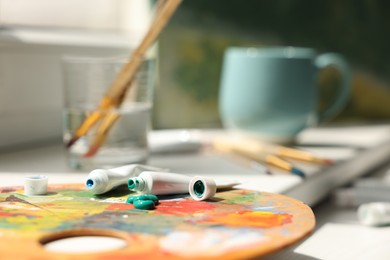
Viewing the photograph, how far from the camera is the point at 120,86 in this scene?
1.77 ft

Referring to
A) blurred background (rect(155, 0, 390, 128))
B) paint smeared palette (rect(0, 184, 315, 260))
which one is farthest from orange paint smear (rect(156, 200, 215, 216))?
blurred background (rect(155, 0, 390, 128))

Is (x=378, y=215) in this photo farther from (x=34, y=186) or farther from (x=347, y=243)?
(x=34, y=186)

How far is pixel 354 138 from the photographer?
86 centimetres

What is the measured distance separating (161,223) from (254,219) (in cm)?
5

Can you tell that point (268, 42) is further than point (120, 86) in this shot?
Yes

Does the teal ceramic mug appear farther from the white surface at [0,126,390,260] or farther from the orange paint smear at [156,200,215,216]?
the orange paint smear at [156,200,215,216]

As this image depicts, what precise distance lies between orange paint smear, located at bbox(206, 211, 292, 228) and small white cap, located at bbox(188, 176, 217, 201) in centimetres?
4

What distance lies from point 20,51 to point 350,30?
59 centimetres

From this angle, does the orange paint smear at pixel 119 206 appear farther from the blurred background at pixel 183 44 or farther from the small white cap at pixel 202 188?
the blurred background at pixel 183 44

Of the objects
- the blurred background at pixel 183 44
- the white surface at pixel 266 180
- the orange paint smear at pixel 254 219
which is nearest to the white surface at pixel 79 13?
the blurred background at pixel 183 44

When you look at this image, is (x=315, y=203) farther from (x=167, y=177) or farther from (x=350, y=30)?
(x=350, y=30)

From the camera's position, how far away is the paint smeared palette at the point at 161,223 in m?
0.28

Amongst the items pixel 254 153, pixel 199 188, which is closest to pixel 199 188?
pixel 199 188

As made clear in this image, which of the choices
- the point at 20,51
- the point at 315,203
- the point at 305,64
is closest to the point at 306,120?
the point at 305,64
